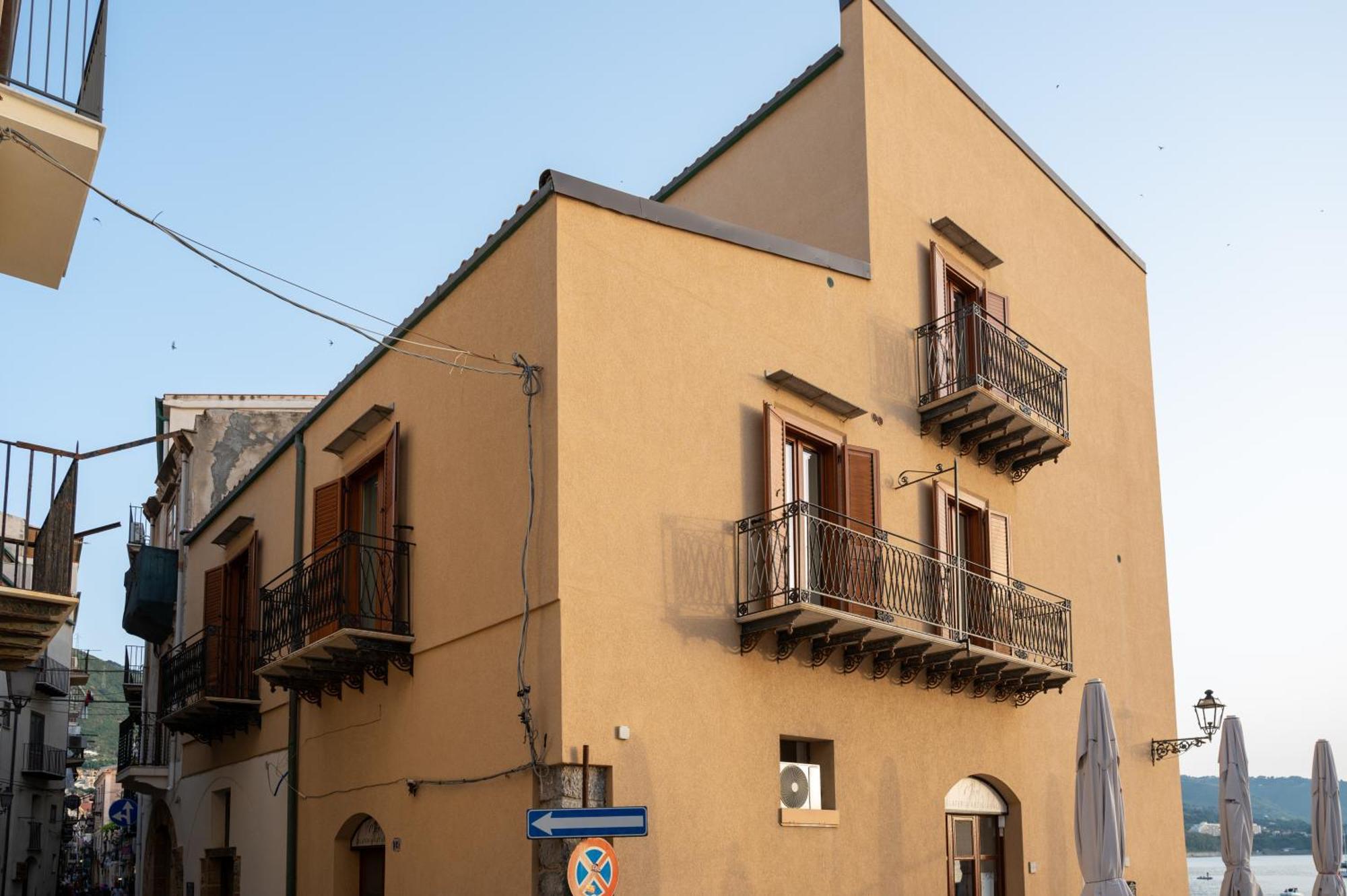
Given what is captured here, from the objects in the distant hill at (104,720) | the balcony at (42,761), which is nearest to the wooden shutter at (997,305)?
the balcony at (42,761)

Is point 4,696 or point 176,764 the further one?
point 4,696

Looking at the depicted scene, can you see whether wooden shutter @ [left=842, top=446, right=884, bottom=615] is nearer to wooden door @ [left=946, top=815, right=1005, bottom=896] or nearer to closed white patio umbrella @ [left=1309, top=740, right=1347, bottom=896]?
wooden door @ [left=946, top=815, right=1005, bottom=896]

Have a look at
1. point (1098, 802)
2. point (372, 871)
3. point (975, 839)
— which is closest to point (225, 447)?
point (372, 871)

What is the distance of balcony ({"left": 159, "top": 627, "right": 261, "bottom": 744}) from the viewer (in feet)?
61.7

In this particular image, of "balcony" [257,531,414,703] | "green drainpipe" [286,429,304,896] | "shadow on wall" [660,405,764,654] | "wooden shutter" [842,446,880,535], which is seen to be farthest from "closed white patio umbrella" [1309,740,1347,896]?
"green drainpipe" [286,429,304,896]

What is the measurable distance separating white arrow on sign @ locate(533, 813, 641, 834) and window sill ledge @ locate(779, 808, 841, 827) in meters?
2.94

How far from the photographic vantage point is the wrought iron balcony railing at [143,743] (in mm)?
24625

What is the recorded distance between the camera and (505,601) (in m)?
12.5

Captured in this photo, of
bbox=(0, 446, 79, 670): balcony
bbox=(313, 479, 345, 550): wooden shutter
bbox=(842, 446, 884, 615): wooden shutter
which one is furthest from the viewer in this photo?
bbox=(313, 479, 345, 550): wooden shutter

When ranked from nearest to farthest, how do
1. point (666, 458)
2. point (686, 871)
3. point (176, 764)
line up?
point (686, 871)
point (666, 458)
point (176, 764)

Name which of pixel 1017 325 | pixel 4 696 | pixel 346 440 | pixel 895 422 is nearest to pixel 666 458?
pixel 895 422

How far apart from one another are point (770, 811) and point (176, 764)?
46.4 ft

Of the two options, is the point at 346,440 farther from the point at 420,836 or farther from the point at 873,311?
the point at 873,311

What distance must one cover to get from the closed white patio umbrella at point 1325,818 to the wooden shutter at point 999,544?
6964mm
